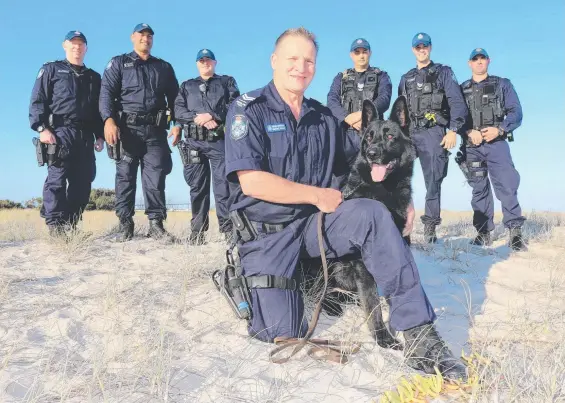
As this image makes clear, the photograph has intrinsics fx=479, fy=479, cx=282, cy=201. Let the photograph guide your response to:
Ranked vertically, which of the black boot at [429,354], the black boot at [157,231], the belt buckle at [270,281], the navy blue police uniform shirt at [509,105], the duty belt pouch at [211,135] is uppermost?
the navy blue police uniform shirt at [509,105]

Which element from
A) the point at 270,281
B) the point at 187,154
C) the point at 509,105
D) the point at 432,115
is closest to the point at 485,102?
the point at 509,105

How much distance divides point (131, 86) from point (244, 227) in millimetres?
3684

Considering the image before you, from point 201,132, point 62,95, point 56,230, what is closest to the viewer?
point 56,230

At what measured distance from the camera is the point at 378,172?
11.0 ft

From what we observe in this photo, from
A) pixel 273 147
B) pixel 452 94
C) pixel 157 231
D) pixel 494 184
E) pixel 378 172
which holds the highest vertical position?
pixel 452 94

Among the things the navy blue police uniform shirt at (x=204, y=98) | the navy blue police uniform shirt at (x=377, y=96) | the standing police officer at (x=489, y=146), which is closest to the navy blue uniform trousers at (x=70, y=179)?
the navy blue police uniform shirt at (x=204, y=98)

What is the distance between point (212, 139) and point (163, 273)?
2.34m

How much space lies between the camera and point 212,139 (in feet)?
19.6

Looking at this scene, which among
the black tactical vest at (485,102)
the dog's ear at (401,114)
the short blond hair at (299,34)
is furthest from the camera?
the black tactical vest at (485,102)

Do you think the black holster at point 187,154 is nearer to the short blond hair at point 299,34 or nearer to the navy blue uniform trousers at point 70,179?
the navy blue uniform trousers at point 70,179

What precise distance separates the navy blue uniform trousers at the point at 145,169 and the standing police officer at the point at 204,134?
32 centimetres

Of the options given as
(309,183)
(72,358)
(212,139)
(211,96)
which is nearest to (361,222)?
(309,183)

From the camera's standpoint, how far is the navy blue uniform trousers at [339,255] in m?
2.50

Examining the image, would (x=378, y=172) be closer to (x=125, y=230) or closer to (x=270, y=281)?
(x=270, y=281)
